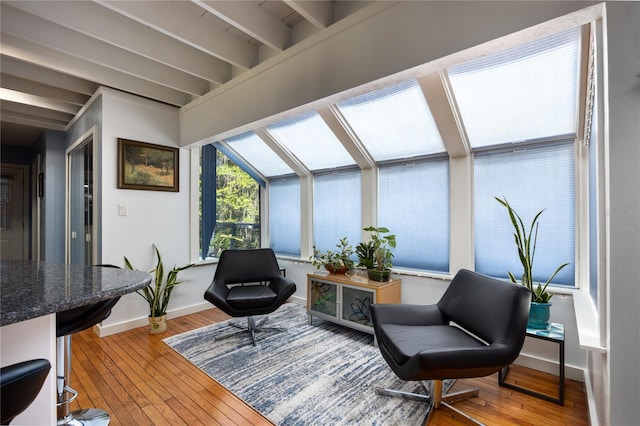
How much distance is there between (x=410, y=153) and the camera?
2.97 m

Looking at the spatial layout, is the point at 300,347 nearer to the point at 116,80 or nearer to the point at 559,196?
the point at 559,196

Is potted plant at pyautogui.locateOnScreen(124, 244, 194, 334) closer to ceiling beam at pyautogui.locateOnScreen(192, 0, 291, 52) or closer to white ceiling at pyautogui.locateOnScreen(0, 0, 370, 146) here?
white ceiling at pyautogui.locateOnScreen(0, 0, 370, 146)

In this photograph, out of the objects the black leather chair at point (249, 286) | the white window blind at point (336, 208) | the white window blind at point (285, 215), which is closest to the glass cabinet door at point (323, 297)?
the black leather chair at point (249, 286)

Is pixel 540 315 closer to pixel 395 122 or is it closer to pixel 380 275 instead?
pixel 380 275

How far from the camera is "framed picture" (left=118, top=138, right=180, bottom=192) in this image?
316 cm

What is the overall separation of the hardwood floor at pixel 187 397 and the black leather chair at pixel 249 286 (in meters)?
0.57

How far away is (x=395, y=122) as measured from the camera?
2721 mm

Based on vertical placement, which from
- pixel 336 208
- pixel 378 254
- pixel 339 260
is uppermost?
pixel 336 208

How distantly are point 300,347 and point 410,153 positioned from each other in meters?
2.17

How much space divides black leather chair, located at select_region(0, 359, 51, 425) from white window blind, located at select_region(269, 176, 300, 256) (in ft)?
11.1

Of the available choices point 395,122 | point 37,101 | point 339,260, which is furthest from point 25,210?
point 395,122

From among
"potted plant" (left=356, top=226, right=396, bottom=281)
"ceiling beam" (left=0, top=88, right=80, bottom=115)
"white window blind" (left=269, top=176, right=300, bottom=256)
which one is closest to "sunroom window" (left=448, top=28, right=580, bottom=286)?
"potted plant" (left=356, top=226, right=396, bottom=281)

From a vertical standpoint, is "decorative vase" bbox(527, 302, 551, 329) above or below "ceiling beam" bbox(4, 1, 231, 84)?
below

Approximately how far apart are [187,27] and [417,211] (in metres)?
2.57
